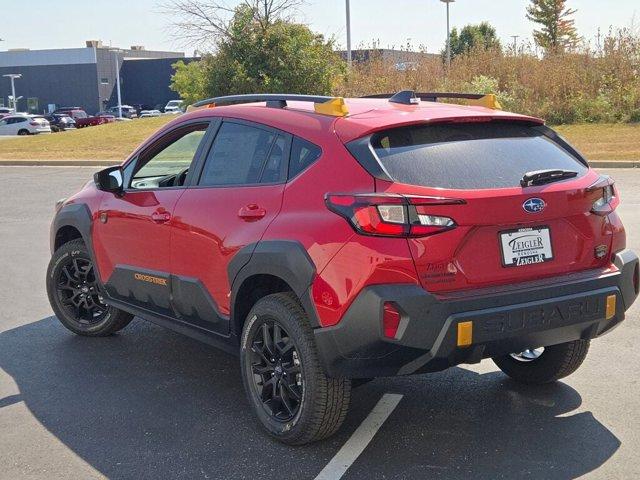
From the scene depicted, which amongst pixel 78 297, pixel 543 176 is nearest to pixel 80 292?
pixel 78 297

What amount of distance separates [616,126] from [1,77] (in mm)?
80218

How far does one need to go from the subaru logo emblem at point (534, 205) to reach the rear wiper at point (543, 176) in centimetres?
9

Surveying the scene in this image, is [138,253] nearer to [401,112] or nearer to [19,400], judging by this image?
[19,400]

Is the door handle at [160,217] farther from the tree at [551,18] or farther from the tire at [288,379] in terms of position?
the tree at [551,18]

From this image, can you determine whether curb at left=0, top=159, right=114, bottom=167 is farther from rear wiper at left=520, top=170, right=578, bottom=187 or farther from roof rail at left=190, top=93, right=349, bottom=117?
rear wiper at left=520, top=170, right=578, bottom=187

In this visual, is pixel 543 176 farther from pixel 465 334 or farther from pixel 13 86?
pixel 13 86

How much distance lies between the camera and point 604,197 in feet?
14.4

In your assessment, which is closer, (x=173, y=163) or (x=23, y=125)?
(x=173, y=163)

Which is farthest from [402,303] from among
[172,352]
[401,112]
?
[172,352]

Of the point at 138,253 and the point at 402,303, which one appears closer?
the point at 402,303

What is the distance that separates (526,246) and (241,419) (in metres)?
1.82

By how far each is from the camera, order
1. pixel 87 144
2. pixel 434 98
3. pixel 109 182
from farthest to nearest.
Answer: pixel 87 144 < pixel 109 182 < pixel 434 98

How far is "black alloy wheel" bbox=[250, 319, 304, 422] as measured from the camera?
13.9 ft

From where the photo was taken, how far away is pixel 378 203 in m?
3.79
